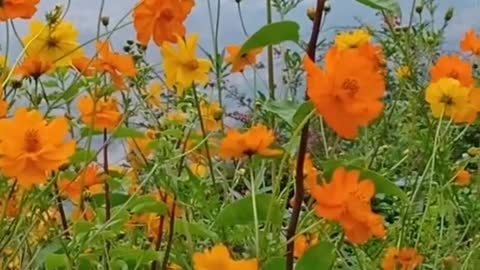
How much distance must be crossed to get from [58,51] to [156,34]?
0.26 m

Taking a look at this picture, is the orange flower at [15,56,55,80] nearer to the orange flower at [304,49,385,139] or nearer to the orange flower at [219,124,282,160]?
the orange flower at [219,124,282,160]

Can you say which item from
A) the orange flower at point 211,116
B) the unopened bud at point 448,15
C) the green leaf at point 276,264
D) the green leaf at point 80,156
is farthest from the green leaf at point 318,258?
the unopened bud at point 448,15

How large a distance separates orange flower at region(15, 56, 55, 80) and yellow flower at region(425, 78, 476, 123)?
371 millimetres

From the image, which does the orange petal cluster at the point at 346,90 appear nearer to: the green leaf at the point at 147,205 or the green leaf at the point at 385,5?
the green leaf at the point at 385,5

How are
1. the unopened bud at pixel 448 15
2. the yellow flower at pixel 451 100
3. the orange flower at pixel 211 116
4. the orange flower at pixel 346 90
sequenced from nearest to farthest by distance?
the orange flower at pixel 346 90, the yellow flower at pixel 451 100, the orange flower at pixel 211 116, the unopened bud at pixel 448 15

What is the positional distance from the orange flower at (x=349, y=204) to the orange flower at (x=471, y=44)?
0.54 m

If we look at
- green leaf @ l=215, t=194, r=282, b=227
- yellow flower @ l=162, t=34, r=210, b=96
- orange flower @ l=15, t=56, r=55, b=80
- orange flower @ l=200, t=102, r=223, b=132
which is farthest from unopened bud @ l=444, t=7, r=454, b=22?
green leaf @ l=215, t=194, r=282, b=227

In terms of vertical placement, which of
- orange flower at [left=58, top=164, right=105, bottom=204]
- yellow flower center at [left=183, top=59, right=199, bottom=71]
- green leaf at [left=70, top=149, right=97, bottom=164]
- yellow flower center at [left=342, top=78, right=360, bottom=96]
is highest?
yellow flower center at [left=183, top=59, right=199, bottom=71]

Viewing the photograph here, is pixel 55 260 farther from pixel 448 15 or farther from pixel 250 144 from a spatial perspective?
pixel 448 15

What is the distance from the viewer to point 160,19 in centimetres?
91

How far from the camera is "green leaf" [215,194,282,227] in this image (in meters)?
0.85

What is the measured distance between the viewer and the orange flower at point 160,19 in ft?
2.96

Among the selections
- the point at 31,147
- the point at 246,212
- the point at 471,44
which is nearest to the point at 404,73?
the point at 471,44

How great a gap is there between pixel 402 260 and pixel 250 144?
21cm
